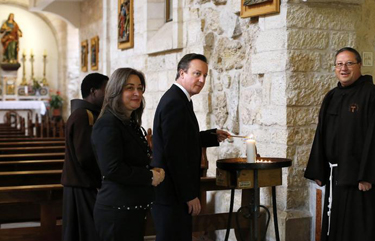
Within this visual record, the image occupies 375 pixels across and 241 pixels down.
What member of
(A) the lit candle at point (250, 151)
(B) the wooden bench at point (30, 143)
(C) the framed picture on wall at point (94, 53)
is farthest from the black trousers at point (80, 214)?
(C) the framed picture on wall at point (94, 53)

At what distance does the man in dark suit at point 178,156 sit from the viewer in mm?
3447

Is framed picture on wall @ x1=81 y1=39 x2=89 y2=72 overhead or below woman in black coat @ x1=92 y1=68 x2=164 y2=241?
overhead

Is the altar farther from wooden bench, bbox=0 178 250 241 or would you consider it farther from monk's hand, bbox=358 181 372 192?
monk's hand, bbox=358 181 372 192

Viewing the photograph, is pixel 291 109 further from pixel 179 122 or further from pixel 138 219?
pixel 138 219

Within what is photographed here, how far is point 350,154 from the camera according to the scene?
12.9 feet

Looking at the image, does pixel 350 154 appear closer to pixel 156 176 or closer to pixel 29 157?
pixel 156 176

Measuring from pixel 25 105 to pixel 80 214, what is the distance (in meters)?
13.8

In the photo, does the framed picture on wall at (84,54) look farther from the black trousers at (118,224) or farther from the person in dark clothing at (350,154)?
the black trousers at (118,224)

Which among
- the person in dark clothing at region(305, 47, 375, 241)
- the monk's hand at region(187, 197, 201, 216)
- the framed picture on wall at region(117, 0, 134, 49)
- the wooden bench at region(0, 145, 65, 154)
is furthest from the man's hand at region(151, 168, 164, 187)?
the framed picture on wall at region(117, 0, 134, 49)

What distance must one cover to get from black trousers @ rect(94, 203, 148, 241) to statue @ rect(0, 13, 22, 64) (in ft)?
51.0

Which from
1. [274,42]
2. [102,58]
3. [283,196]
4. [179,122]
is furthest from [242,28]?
[102,58]

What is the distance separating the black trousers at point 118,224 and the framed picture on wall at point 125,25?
6516 mm

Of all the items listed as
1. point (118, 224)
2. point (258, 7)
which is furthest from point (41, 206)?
point (258, 7)

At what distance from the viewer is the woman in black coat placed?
2850mm
